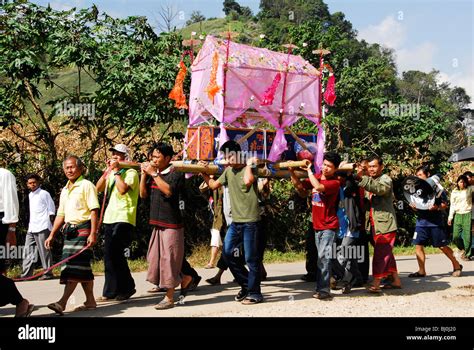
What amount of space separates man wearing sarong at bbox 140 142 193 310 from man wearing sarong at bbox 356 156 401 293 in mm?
2622

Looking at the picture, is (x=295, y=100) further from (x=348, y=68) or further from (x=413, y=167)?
(x=348, y=68)

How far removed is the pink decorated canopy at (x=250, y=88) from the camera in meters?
8.63

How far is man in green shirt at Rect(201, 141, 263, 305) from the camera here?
25.2ft

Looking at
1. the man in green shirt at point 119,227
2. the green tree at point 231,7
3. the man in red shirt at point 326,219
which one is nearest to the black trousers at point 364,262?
the man in red shirt at point 326,219

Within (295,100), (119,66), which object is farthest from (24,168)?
(295,100)

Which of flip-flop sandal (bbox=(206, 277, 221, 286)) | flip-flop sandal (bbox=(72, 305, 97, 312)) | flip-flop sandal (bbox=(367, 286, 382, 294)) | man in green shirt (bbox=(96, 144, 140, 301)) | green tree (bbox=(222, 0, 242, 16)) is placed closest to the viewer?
flip-flop sandal (bbox=(72, 305, 97, 312))

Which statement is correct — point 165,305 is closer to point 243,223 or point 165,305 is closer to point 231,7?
point 243,223

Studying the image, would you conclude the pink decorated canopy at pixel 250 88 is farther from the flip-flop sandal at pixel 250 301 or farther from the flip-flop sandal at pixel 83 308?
the flip-flop sandal at pixel 83 308

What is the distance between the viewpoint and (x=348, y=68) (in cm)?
2089

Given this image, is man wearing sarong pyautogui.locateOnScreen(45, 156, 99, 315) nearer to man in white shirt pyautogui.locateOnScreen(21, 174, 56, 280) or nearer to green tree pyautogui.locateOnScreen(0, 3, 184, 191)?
man in white shirt pyautogui.locateOnScreen(21, 174, 56, 280)

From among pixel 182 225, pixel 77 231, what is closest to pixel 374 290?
pixel 182 225

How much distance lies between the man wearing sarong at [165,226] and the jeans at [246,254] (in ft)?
2.38

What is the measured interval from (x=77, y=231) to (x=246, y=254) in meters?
2.01

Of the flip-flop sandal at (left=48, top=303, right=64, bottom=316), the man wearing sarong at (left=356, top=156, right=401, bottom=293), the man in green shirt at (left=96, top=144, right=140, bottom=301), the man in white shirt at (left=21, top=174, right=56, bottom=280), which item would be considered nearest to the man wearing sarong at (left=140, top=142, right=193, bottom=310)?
the man in green shirt at (left=96, top=144, right=140, bottom=301)
